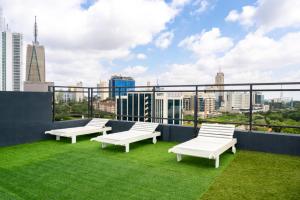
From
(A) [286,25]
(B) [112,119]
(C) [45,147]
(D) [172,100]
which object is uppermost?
(A) [286,25]

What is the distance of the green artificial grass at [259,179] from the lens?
2.97m

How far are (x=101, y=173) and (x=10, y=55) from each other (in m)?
11.7

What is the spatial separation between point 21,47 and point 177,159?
13.3 meters

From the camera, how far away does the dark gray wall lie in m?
6.12

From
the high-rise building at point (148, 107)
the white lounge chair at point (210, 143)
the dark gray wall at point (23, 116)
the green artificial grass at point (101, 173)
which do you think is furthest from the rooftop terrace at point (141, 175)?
the high-rise building at point (148, 107)

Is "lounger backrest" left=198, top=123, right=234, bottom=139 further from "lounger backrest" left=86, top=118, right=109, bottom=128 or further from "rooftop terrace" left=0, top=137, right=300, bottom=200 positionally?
"lounger backrest" left=86, top=118, right=109, bottom=128

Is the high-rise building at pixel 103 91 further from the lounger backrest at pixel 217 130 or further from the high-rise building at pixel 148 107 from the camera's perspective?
the lounger backrest at pixel 217 130

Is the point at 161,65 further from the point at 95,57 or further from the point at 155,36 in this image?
the point at 95,57

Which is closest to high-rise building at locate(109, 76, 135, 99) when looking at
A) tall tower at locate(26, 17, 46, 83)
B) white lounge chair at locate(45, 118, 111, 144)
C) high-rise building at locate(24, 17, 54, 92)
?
white lounge chair at locate(45, 118, 111, 144)

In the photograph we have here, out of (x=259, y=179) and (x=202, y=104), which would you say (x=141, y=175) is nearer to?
(x=259, y=179)

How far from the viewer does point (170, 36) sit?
12.3 metres

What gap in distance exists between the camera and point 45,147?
5906 millimetres

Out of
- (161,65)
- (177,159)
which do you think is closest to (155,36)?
(161,65)

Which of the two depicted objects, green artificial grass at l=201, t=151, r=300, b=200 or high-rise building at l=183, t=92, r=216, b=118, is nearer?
green artificial grass at l=201, t=151, r=300, b=200
